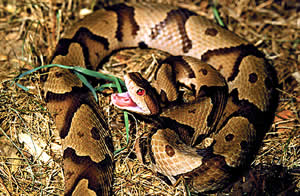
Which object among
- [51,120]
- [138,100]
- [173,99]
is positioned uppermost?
[138,100]

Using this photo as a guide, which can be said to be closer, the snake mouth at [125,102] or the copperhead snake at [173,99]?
the copperhead snake at [173,99]

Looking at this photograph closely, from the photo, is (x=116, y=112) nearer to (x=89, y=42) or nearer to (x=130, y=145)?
(x=130, y=145)

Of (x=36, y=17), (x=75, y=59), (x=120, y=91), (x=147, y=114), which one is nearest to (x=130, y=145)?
(x=147, y=114)

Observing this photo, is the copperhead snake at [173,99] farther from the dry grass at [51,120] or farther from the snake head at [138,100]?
the dry grass at [51,120]

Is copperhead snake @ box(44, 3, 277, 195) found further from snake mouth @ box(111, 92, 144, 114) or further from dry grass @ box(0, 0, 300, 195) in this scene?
dry grass @ box(0, 0, 300, 195)

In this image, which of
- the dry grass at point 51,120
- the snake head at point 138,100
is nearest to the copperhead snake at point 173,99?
the snake head at point 138,100

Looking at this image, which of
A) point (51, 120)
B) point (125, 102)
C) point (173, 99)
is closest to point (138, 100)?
point (125, 102)

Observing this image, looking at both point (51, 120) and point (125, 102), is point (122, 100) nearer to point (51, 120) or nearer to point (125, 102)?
point (125, 102)

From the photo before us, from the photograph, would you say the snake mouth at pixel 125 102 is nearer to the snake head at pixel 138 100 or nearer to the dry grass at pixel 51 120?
the snake head at pixel 138 100
